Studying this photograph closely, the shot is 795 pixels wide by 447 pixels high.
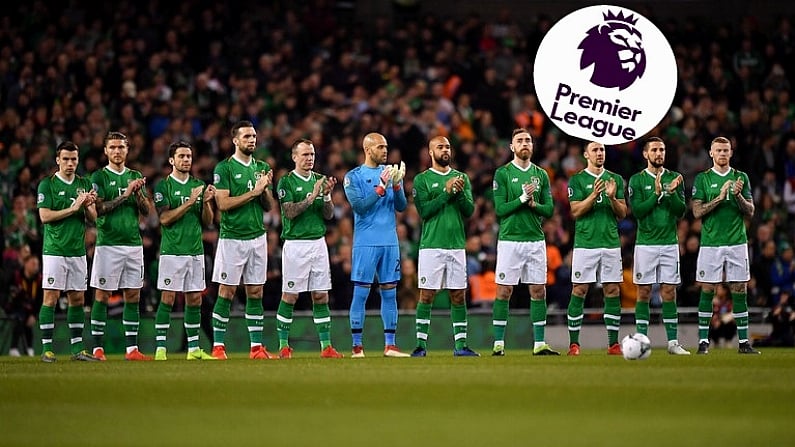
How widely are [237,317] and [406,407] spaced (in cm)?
1160

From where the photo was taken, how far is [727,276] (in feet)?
58.6

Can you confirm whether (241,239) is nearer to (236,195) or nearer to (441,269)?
(236,195)

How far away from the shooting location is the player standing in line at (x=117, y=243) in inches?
676

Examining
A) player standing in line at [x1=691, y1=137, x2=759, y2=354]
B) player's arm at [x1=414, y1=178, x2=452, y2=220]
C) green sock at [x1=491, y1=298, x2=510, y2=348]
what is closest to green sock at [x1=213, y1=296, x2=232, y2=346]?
player's arm at [x1=414, y1=178, x2=452, y2=220]

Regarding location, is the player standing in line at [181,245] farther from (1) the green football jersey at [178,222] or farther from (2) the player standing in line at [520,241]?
(2) the player standing in line at [520,241]

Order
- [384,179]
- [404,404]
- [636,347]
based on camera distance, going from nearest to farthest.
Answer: [404,404] < [636,347] < [384,179]

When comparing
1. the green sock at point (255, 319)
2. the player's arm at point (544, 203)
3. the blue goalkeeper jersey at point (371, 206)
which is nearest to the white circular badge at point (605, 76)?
the player's arm at point (544, 203)

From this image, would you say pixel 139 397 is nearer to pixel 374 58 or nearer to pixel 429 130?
pixel 429 130

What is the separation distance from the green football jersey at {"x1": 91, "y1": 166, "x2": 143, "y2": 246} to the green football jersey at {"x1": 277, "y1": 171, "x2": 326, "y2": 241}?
1813 millimetres

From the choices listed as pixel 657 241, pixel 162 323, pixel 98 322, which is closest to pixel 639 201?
pixel 657 241

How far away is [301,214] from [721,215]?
5272 millimetres

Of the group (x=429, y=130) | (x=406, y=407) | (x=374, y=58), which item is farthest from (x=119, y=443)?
(x=374, y=58)

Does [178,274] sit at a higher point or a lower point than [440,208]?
lower

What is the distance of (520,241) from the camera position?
1744 centimetres
